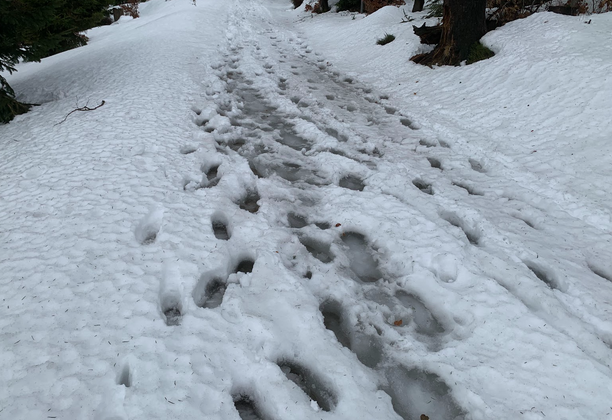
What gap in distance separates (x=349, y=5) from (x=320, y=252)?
16.1 meters

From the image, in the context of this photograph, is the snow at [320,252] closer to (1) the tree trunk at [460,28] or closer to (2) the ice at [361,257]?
(2) the ice at [361,257]

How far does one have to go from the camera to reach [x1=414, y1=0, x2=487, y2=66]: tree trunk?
6.07 metres

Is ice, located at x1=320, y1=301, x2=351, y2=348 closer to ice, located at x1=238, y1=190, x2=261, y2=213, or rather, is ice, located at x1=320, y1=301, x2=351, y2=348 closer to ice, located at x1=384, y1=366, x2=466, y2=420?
ice, located at x1=384, y1=366, x2=466, y2=420

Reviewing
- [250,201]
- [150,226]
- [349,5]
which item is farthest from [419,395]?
[349,5]

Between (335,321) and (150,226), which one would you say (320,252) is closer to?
→ (335,321)

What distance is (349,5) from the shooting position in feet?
50.6

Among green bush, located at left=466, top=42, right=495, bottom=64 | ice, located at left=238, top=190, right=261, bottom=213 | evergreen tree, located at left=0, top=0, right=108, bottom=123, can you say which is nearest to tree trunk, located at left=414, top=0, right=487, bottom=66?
green bush, located at left=466, top=42, right=495, bottom=64

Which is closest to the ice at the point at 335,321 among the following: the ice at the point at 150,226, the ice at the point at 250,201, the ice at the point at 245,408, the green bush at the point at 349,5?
the ice at the point at 245,408

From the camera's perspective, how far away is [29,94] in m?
6.04

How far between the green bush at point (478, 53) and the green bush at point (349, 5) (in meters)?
10.5

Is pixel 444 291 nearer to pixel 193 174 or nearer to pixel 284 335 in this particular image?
pixel 284 335

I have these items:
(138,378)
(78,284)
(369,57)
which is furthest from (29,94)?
(369,57)

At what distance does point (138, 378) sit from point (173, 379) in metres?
0.17

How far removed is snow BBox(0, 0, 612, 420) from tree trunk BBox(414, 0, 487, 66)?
3.50 feet
